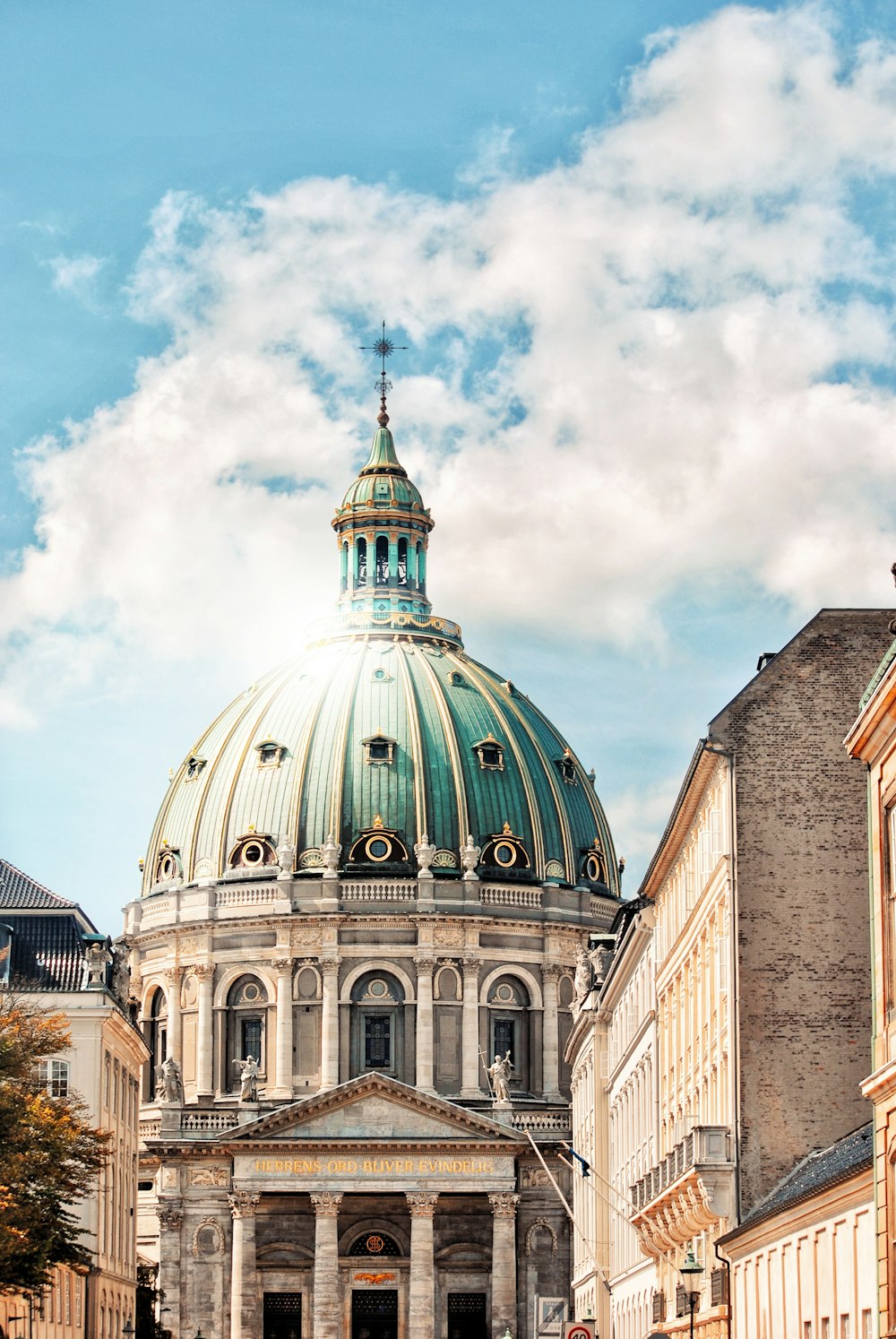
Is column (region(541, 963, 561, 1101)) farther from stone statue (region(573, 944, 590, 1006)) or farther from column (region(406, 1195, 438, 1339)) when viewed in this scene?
column (region(406, 1195, 438, 1339))

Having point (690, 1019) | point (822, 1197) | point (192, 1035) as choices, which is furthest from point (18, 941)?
point (192, 1035)

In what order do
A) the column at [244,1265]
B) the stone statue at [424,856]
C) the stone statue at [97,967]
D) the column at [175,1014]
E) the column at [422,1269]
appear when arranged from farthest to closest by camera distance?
the column at [175,1014] < the stone statue at [424,856] < the column at [422,1269] < the column at [244,1265] < the stone statue at [97,967]

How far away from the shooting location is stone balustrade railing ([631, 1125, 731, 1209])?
45938 mm

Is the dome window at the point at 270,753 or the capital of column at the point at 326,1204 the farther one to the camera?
the dome window at the point at 270,753

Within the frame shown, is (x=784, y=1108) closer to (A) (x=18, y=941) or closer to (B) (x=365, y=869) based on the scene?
(A) (x=18, y=941)

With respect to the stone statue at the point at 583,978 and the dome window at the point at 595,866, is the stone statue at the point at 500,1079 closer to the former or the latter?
the stone statue at the point at 583,978

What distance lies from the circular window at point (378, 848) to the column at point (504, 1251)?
20.4 meters

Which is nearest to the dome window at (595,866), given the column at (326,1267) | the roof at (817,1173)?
the column at (326,1267)

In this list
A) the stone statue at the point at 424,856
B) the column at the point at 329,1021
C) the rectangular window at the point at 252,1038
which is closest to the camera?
the column at the point at 329,1021

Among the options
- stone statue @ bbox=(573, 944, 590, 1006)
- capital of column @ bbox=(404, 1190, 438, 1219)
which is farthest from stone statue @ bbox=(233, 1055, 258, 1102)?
stone statue @ bbox=(573, 944, 590, 1006)

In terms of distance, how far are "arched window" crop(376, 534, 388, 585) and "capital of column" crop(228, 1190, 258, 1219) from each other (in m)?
40.6

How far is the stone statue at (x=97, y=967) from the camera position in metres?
78.9

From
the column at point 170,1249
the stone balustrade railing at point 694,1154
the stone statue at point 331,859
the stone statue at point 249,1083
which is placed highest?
the stone statue at point 331,859

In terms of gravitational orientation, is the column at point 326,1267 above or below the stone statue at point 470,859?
below
